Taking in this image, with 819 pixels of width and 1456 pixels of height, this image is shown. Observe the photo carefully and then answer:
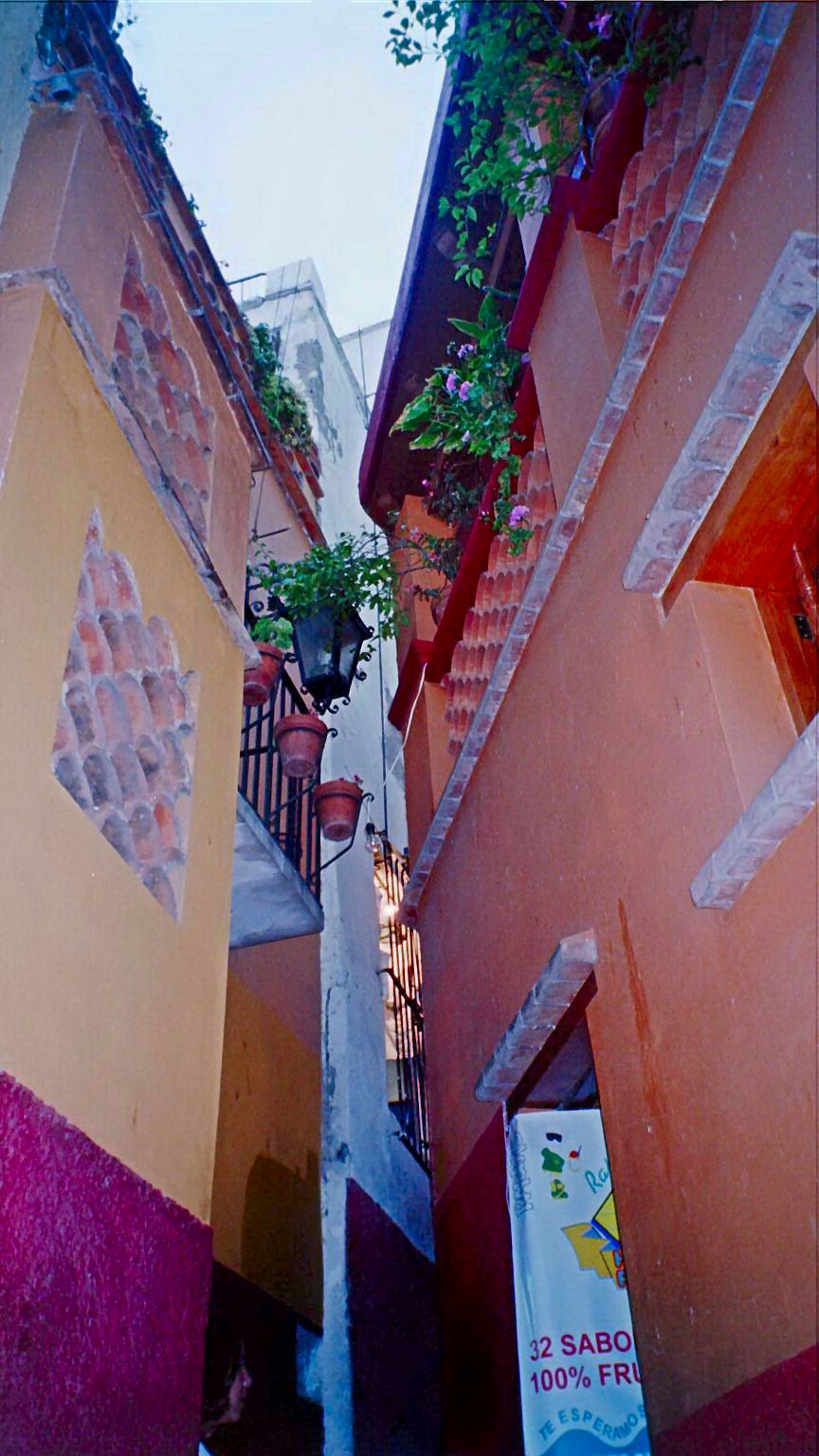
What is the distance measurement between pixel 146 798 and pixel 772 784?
7.07ft

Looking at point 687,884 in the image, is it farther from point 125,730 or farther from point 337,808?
point 337,808

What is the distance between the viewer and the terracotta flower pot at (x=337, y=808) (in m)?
7.29

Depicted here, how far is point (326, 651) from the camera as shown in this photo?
7.14 meters

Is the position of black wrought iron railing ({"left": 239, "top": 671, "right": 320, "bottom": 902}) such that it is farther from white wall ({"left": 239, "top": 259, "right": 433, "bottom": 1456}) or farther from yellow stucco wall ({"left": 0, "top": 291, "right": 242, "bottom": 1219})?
yellow stucco wall ({"left": 0, "top": 291, "right": 242, "bottom": 1219})

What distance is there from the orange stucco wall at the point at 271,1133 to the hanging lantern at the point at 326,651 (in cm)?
168

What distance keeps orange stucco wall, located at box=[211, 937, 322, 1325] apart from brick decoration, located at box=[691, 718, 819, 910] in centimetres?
353

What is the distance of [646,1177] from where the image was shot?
398 centimetres

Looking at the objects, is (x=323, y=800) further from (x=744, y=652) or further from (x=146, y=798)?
(x=744, y=652)

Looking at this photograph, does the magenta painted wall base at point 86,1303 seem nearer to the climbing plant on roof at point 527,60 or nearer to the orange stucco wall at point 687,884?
the orange stucco wall at point 687,884

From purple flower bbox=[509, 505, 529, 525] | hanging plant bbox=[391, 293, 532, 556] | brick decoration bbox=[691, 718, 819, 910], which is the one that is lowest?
brick decoration bbox=[691, 718, 819, 910]

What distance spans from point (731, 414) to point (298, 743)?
3.78m

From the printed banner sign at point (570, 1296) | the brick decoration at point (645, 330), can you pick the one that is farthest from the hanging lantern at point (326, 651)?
the printed banner sign at point (570, 1296)

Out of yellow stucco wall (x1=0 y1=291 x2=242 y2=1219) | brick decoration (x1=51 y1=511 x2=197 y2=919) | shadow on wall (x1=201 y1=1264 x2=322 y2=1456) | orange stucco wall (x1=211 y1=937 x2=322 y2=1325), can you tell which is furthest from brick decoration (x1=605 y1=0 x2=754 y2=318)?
shadow on wall (x1=201 y1=1264 x2=322 y2=1456)

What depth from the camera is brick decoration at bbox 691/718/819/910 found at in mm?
2980
